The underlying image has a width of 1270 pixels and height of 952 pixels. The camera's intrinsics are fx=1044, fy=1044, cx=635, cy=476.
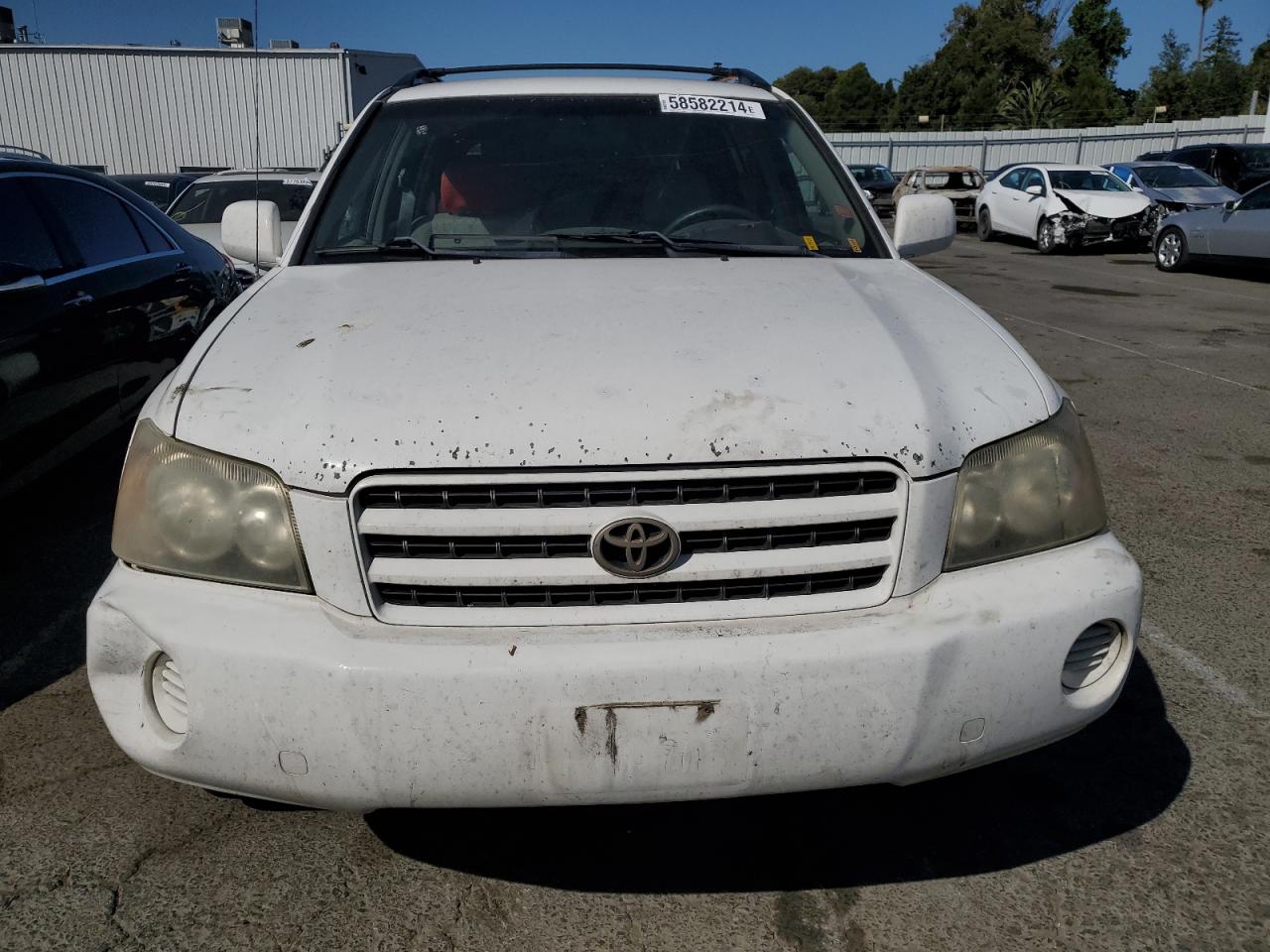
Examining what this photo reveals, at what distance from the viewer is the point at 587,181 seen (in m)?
3.18

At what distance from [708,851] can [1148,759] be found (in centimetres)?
120

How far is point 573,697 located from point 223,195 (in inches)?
368

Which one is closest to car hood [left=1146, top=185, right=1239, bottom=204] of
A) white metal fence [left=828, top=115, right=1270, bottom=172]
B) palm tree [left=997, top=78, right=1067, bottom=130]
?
white metal fence [left=828, top=115, right=1270, bottom=172]

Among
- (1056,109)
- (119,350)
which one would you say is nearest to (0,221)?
(119,350)

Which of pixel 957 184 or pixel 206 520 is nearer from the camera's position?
pixel 206 520

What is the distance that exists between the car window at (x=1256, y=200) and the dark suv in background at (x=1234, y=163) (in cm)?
781

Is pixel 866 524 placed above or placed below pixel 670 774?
above

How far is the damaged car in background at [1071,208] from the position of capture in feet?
58.2

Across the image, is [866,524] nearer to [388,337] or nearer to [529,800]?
Answer: [529,800]

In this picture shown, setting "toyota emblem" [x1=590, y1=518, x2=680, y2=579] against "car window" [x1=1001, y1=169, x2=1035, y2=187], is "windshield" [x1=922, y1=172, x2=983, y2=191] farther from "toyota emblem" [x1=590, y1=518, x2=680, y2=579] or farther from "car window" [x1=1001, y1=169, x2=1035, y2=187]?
"toyota emblem" [x1=590, y1=518, x2=680, y2=579]

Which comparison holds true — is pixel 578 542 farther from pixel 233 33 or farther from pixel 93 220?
pixel 93 220

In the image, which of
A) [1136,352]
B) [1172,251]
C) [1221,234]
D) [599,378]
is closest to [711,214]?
[599,378]

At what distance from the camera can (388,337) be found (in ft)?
7.29

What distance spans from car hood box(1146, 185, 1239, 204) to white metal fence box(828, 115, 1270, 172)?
20504mm
